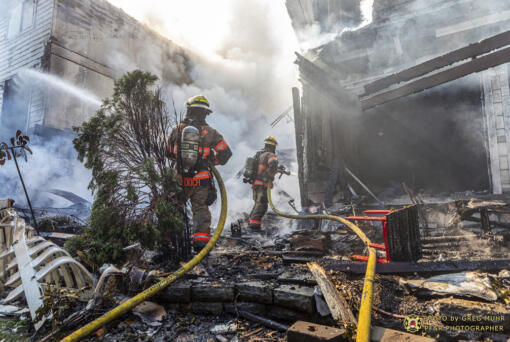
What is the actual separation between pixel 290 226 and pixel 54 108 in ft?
37.2

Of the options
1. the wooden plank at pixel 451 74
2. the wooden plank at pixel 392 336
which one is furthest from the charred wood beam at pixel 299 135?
the wooden plank at pixel 392 336

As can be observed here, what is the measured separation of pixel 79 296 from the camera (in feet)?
8.06

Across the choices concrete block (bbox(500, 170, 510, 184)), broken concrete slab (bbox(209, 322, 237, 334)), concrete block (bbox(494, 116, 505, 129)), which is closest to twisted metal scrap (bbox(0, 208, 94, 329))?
broken concrete slab (bbox(209, 322, 237, 334))

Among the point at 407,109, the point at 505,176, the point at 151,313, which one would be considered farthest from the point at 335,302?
the point at 407,109

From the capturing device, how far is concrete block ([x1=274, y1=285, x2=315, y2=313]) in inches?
83.6

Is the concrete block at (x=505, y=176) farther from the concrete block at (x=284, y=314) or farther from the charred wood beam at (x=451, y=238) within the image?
the concrete block at (x=284, y=314)

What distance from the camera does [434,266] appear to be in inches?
99.5

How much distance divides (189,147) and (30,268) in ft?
7.31

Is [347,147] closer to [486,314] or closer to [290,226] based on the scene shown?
[290,226]

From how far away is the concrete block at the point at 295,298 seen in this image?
83.6 inches

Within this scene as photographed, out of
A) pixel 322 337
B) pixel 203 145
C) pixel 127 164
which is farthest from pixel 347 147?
pixel 322 337

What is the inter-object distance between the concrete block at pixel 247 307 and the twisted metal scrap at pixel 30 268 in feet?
4.43

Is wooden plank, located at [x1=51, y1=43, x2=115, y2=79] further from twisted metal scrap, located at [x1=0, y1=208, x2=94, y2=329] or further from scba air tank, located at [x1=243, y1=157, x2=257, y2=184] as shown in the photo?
twisted metal scrap, located at [x1=0, y1=208, x2=94, y2=329]

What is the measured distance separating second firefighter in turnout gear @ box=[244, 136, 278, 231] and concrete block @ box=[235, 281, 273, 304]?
4417mm
